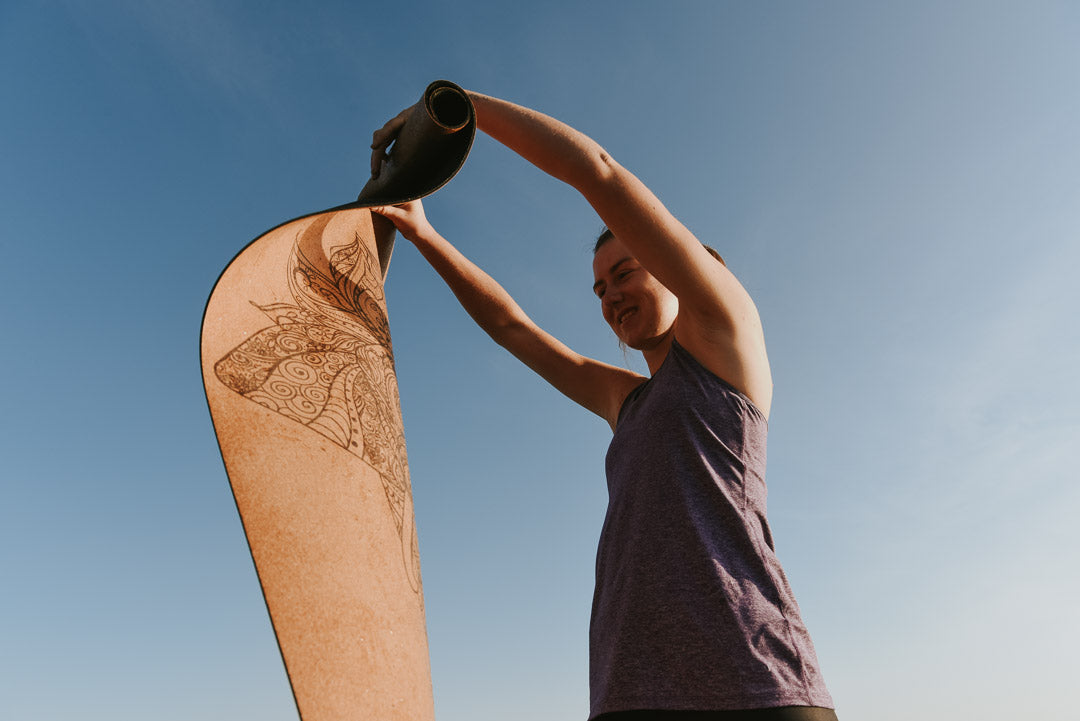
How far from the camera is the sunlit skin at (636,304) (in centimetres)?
203

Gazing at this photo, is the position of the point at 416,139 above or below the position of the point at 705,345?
above

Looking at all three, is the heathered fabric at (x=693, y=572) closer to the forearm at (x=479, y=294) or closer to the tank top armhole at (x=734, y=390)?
the tank top armhole at (x=734, y=390)

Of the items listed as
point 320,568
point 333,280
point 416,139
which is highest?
point 416,139

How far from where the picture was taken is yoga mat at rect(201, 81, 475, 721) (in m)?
1.15

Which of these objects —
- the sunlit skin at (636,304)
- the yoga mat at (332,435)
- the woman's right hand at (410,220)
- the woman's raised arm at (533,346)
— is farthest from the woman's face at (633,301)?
the yoga mat at (332,435)

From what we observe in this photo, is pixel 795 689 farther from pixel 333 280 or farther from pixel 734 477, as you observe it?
pixel 333 280

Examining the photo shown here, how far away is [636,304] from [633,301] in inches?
0.5

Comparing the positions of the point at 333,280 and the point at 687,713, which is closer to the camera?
the point at 687,713

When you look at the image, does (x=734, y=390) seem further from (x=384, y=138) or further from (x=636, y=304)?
(x=384, y=138)

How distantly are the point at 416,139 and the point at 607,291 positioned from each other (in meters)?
0.85

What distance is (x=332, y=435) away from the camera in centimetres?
148

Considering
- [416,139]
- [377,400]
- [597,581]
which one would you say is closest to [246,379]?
[377,400]

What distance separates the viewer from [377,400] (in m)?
1.59

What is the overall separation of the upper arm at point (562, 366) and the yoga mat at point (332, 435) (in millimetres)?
672
